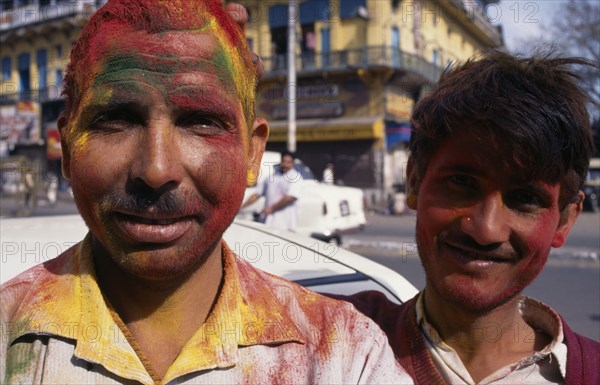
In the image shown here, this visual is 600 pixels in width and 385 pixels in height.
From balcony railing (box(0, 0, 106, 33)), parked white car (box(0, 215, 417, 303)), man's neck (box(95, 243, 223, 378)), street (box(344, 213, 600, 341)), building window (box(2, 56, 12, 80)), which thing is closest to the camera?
man's neck (box(95, 243, 223, 378))

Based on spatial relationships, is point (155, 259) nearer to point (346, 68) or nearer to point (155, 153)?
point (155, 153)

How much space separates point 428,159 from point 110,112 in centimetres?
99

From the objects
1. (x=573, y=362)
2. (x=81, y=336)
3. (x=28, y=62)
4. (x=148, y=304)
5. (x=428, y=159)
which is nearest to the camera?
(x=81, y=336)

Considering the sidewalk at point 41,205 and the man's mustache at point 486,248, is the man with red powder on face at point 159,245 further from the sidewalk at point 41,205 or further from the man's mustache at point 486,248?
the sidewalk at point 41,205

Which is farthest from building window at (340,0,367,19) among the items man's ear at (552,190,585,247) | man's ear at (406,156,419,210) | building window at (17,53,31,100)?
man's ear at (552,190,585,247)

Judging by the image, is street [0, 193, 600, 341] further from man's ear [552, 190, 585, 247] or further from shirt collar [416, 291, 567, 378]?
man's ear [552, 190, 585, 247]

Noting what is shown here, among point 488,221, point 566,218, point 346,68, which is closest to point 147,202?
point 488,221

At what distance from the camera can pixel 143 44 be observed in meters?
1.23

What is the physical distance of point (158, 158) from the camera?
3.76 feet

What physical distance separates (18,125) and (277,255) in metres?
32.5

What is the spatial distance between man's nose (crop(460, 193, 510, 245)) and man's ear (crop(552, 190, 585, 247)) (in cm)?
26

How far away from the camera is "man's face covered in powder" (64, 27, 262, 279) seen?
117 centimetres

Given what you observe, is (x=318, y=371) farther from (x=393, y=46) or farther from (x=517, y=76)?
(x=393, y=46)

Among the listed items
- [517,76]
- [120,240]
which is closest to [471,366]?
[517,76]
